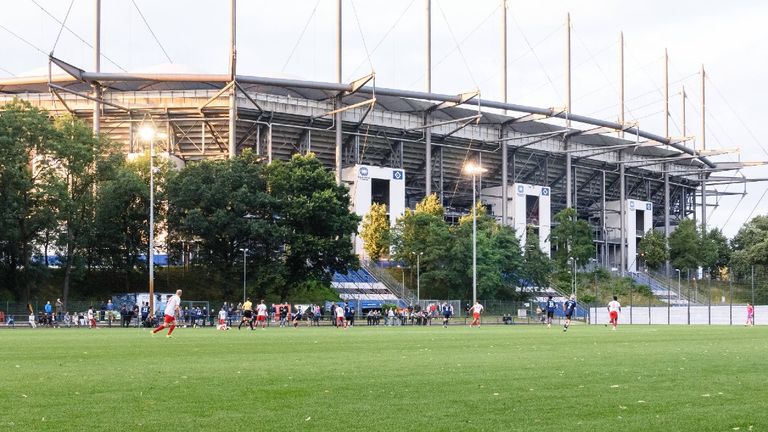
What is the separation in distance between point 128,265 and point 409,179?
38.6m

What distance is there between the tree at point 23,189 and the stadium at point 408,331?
842 centimetres

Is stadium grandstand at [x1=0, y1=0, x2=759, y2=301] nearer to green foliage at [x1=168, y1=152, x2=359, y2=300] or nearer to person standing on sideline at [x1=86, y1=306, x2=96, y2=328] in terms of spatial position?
green foliage at [x1=168, y1=152, x2=359, y2=300]

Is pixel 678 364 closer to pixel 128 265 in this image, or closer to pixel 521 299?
pixel 128 265

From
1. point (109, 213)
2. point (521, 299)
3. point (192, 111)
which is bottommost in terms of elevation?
point (521, 299)

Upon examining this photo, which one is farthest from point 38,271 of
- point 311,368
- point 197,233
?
point 311,368

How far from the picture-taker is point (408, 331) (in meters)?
43.3

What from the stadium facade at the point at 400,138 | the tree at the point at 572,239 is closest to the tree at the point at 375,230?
the stadium facade at the point at 400,138

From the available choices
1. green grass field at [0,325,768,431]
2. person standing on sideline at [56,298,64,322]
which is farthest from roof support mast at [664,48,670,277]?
green grass field at [0,325,768,431]

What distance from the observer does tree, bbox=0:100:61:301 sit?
61.8 m

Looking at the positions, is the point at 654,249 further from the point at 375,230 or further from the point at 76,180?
the point at 76,180

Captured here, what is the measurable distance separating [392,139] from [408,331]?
52222mm

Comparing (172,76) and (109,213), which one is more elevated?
(172,76)

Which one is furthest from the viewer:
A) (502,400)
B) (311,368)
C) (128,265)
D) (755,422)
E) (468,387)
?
(128,265)

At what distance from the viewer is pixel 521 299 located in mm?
83312
